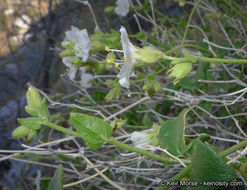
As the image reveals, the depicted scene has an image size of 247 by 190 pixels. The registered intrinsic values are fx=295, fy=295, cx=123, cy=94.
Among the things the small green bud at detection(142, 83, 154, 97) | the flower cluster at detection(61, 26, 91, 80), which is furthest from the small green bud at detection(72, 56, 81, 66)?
the small green bud at detection(142, 83, 154, 97)

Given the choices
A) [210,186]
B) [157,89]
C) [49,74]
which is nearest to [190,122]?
[157,89]

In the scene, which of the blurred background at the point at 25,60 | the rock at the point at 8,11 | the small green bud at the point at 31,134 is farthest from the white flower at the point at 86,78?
the rock at the point at 8,11

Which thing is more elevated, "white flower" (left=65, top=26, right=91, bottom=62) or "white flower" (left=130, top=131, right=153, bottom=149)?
"white flower" (left=65, top=26, right=91, bottom=62)

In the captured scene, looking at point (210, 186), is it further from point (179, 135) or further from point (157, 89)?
point (157, 89)

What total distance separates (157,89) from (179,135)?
258 millimetres

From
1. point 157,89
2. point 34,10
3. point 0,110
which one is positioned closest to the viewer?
point 157,89

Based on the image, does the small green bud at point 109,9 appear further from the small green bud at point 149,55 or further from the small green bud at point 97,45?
the small green bud at point 149,55

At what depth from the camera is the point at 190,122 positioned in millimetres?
823

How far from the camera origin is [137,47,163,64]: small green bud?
462 mm

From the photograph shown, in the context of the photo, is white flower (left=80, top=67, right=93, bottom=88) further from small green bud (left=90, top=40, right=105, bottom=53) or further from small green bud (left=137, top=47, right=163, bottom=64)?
small green bud (left=137, top=47, right=163, bottom=64)

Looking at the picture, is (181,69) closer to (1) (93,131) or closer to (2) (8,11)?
(1) (93,131)

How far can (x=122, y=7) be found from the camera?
92cm

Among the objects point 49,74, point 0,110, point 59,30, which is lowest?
point 0,110

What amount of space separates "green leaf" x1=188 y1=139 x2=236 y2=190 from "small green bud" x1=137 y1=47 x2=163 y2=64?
0.15 m
